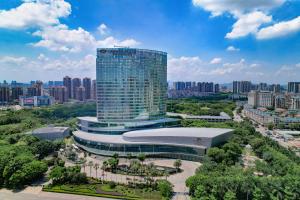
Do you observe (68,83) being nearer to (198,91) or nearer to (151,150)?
(198,91)

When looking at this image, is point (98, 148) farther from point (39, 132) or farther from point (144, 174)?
point (39, 132)

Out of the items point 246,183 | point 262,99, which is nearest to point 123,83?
point 246,183

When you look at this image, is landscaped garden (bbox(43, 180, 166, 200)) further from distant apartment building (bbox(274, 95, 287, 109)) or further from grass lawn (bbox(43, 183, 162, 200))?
distant apartment building (bbox(274, 95, 287, 109))

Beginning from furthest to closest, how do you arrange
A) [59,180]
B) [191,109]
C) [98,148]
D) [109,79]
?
[191,109] → [109,79] → [98,148] → [59,180]

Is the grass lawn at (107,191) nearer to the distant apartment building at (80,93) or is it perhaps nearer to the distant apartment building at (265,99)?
the distant apartment building at (265,99)

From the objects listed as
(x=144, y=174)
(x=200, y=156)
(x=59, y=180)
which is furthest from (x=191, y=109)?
(x=59, y=180)

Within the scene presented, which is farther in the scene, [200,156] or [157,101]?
[157,101]
